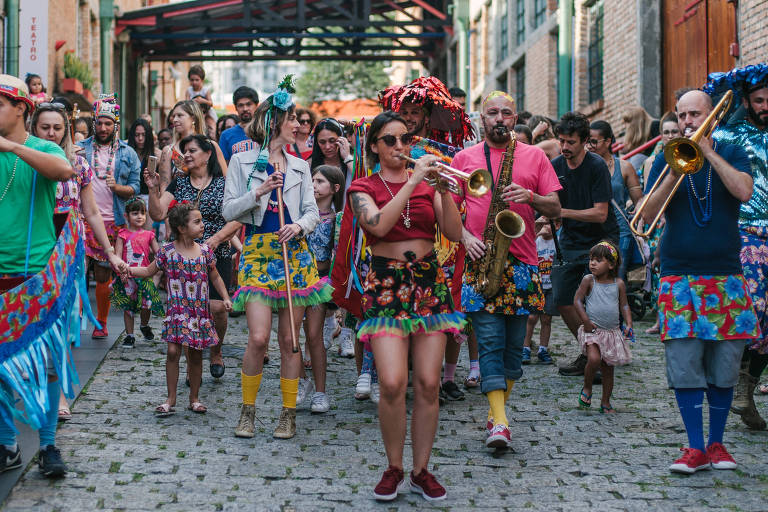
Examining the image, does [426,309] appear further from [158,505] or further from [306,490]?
[158,505]

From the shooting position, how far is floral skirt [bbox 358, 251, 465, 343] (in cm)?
495

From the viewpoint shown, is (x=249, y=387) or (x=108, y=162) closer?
(x=249, y=387)

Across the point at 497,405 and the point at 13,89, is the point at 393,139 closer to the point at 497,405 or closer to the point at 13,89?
the point at 497,405

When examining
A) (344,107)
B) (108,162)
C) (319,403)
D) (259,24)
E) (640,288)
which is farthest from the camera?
(344,107)

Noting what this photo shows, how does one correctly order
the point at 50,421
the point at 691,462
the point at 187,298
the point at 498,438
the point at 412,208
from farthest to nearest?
the point at 187,298 → the point at 498,438 → the point at 691,462 → the point at 50,421 → the point at 412,208

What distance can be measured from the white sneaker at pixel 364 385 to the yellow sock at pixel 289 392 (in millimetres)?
1058

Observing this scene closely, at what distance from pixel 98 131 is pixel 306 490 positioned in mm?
6062

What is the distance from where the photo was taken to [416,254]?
16.7ft

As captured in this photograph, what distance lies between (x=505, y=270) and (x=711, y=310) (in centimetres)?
122

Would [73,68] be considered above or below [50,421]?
above

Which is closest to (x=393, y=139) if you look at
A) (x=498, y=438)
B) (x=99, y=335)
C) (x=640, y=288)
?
(x=498, y=438)

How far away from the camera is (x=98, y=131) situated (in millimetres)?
10008

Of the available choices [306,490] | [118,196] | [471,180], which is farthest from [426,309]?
[118,196]

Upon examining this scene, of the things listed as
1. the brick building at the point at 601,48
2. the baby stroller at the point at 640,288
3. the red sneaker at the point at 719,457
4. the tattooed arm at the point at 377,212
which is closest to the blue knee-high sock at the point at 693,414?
the red sneaker at the point at 719,457
